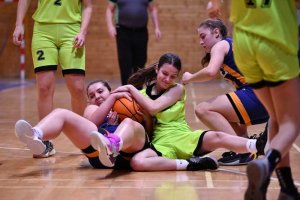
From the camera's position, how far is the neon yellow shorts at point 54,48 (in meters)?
4.61

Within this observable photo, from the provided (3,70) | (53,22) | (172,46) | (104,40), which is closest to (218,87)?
(172,46)

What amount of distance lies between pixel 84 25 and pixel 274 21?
7.72 feet

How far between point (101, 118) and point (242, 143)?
3.05ft

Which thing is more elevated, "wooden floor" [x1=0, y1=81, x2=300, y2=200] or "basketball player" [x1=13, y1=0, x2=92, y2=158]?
"basketball player" [x1=13, y1=0, x2=92, y2=158]

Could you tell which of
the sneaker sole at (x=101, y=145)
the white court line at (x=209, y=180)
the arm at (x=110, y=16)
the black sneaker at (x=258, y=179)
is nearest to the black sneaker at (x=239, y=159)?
the white court line at (x=209, y=180)

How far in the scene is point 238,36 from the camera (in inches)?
108

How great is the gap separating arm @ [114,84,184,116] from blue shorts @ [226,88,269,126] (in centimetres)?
42

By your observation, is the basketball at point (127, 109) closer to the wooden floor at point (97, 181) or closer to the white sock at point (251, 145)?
the wooden floor at point (97, 181)

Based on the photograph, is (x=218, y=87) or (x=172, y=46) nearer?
(x=218, y=87)

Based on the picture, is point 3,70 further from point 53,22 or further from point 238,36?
point 238,36

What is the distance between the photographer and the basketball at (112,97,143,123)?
13.3 ft

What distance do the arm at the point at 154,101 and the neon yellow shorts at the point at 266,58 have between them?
4.43 feet

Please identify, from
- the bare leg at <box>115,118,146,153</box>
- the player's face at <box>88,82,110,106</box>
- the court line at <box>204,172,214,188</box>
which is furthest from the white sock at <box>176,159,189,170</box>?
the player's face at <box>88,82,110,106</box>

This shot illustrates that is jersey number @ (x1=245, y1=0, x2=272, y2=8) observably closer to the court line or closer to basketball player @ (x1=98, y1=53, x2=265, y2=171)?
the court line
